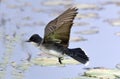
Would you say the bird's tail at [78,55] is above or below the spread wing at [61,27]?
below

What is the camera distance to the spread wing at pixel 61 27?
253 cm

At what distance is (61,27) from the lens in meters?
2.54

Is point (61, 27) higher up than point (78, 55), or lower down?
higher up

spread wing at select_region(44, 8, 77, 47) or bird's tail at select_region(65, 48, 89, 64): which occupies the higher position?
spread wing at select_region(44, 8, 77, 47)

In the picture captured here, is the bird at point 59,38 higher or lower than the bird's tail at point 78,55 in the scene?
higher

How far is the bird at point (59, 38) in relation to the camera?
2531 mm

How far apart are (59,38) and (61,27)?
6 centimetres

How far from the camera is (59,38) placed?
2.58 metres

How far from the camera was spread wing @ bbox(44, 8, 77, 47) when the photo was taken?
2.53m

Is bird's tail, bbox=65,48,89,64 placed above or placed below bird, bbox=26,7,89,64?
below

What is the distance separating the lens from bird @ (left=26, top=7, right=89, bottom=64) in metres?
2.53

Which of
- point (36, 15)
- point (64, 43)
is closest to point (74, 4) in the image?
point (36, 15)

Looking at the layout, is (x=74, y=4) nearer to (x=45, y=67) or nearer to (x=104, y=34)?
(x=104, y=34)

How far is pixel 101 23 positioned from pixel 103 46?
0.61 metres
